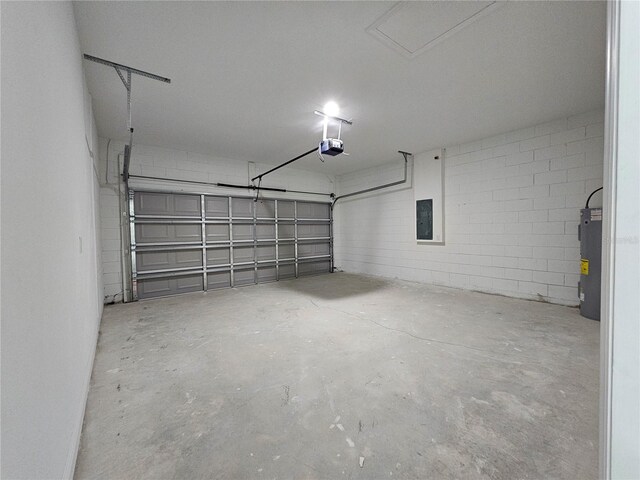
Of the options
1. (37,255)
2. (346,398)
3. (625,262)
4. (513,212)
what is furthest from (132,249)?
(513,212)

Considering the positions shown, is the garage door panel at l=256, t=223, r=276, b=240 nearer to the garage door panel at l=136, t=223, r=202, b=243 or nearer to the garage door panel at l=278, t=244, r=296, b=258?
the garage door panel at l=278, t=244, r=296, b=258

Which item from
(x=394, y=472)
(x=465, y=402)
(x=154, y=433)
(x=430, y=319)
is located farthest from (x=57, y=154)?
(x=430, y=319)

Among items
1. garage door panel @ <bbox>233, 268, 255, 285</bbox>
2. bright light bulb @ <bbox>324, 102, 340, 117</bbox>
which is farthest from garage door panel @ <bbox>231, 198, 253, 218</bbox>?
bright light bulb @ <bbox>324, 102, 340, 117</bbox>

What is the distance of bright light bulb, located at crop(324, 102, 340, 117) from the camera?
3209 mm

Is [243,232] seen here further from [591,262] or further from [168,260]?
[591,262]

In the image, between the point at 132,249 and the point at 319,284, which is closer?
the point at 132,249

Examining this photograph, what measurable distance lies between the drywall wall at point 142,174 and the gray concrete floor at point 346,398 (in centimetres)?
160

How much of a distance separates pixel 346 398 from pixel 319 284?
3.85 metres

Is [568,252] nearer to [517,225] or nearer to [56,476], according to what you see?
[517,225]

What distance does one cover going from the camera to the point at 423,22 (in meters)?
1.97

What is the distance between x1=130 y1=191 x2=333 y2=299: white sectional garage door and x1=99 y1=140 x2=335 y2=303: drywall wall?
0.56 feet

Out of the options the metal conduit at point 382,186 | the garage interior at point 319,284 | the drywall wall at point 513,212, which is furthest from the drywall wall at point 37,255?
the drywall wall at point 513,212

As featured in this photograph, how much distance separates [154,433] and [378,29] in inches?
123

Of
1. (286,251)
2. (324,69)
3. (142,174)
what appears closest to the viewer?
(324,69)
